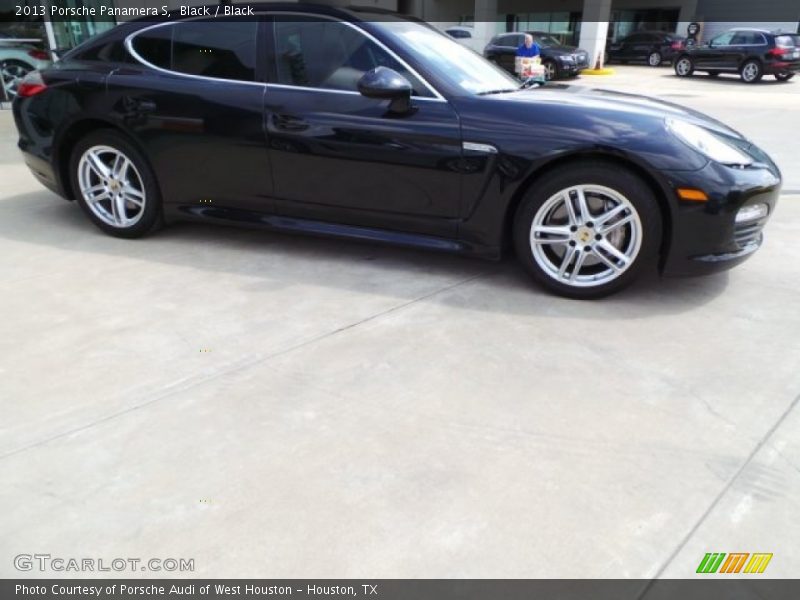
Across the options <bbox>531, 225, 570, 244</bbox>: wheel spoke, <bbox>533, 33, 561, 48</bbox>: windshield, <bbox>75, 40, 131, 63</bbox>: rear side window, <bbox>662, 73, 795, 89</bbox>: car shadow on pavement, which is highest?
<bbox>75, 40, 131, 63</bbox>: rear side window

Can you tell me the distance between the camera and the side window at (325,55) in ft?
12.0

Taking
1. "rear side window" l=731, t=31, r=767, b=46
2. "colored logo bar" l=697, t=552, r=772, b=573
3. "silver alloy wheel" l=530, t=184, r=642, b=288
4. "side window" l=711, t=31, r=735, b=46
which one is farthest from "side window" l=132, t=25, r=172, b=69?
"side window" l=711, t=31, r=735, b=46

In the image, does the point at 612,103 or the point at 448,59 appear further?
the point at 448,59

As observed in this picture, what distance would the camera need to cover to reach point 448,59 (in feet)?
12.7

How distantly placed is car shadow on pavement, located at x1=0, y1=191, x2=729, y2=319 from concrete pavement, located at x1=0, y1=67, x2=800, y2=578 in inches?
1.0

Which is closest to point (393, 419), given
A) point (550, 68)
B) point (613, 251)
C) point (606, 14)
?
point (613, 251)

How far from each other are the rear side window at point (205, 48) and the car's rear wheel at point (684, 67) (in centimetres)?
2072

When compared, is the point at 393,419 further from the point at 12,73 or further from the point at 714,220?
the point at 12,73

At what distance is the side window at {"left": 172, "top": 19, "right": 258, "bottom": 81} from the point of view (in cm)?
398

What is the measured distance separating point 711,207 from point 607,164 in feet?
1.85

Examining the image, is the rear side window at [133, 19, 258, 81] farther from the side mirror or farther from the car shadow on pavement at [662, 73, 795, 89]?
the car shadow on pavement at [662, 73, 795, 89]

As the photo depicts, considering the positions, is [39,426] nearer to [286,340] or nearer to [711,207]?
[286,340]

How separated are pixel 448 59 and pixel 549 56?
18.3m

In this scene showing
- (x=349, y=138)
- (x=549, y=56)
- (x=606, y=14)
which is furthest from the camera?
(x=606, y=14)
